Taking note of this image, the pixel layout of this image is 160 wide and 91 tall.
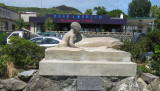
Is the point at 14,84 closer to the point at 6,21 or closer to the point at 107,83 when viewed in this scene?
the point at 107,83

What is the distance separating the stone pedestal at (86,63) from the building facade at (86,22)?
46.2m

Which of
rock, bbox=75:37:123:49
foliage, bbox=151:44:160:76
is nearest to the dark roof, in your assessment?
foliage, bbox=151:44:160:76

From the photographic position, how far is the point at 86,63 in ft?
18.9

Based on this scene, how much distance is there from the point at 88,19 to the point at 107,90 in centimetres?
4761

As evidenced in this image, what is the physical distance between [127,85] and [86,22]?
47.7m

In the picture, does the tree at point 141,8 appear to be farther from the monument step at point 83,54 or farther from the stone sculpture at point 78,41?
the monument step at point 83,54

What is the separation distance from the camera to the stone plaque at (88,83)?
5.82 metres

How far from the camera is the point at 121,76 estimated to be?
593 cm

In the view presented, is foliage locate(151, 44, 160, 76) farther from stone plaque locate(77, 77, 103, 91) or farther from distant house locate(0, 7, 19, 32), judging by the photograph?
distant house locate(0, 7, 19, 32)

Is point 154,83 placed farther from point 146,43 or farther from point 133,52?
point 146,43

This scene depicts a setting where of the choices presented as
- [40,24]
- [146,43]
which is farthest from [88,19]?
[146,43]

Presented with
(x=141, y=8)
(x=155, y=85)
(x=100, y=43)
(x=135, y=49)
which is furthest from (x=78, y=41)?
(x=141, y=8)

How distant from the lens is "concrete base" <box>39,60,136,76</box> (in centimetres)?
574

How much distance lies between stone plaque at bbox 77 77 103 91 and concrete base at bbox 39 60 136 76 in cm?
10
